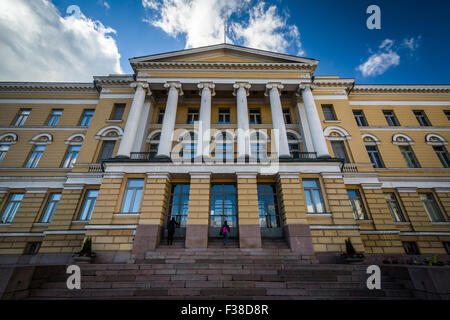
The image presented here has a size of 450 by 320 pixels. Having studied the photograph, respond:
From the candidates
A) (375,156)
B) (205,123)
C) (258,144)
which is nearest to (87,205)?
(205,123)

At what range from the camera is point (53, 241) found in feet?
41.9

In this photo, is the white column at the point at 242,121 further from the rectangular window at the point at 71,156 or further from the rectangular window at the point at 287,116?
the rectangular window at the point at 71,156

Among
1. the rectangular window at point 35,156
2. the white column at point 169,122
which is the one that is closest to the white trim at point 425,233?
the white column at point 169,122

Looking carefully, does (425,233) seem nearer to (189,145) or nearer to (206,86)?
(189,145)

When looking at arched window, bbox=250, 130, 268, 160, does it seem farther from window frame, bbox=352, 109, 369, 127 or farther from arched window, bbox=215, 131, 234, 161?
window frame, bbox=352, 109, 369, 127

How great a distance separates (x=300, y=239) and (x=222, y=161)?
22.5ft

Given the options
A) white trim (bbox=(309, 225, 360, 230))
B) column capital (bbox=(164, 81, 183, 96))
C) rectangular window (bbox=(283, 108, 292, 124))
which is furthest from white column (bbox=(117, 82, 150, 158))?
white trim (bbox=(309, 225, 360, 230))

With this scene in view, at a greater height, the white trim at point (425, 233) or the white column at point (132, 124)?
the white column at point (132, 124)

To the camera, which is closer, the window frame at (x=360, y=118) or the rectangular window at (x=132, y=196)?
the rectangular window at (x=132, y=196)

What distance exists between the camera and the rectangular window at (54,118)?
18.6m

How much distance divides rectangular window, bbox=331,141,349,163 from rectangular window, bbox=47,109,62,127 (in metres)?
→ 26.2

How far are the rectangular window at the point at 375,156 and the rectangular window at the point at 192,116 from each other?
16.3 meters
